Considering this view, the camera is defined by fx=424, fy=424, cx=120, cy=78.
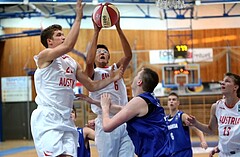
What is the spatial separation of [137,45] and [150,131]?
17.4m

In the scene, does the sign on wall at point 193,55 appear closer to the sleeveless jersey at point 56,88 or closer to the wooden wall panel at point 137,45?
the wooden wall panel at point 137,45

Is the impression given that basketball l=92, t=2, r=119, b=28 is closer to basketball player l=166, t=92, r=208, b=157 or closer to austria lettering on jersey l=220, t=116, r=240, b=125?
basketball player l=166, t=92, r=208, b=157

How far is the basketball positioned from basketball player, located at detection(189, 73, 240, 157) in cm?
178

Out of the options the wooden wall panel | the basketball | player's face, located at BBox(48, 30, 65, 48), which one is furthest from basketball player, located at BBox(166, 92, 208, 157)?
the wooden wall panel

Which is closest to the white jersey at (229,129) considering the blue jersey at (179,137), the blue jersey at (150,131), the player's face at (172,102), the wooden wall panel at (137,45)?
the blue jersey at (179,137)

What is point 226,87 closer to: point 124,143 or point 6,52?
point 124,143

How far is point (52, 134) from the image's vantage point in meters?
4.22

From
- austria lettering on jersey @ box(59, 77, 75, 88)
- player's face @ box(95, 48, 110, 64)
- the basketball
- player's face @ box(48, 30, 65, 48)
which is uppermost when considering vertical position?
the basketball

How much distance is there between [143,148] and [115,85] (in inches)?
70.5

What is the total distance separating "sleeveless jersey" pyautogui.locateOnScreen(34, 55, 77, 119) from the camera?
170 inches

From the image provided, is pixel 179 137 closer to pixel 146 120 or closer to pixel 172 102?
pixel 172 102

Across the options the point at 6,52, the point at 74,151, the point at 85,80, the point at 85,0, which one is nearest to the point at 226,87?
the point at 85,80

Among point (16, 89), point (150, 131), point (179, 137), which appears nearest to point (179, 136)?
point (179, 137)

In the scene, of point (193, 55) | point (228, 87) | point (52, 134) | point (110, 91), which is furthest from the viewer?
point (193, 55)
